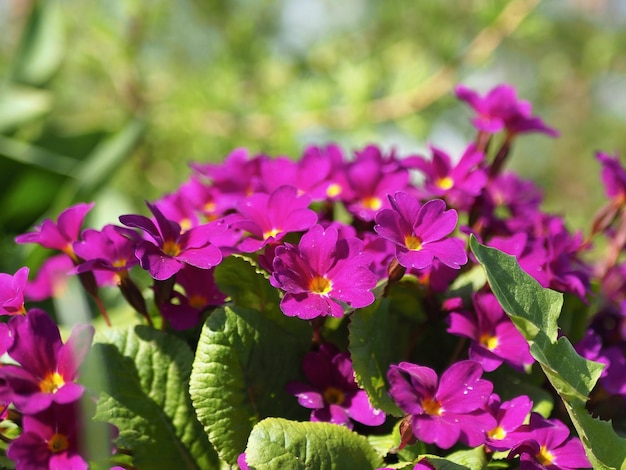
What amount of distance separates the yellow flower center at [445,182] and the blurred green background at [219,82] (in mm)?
539

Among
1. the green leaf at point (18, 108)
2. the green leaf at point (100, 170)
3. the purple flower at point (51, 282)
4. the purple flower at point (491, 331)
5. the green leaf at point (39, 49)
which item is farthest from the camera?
the green leaf at point (39, 49)

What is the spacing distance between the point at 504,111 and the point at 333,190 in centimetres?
23

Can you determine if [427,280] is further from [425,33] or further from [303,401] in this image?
[425,33]

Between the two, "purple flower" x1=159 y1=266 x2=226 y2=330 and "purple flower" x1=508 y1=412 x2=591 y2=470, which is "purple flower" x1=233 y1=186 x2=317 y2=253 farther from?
"purple flower" x1=508 y1=412 x2=591 y2=470

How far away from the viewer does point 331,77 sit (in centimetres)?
212

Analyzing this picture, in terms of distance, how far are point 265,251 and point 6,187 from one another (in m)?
0.68

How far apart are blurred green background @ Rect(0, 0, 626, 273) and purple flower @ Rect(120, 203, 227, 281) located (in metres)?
0.51

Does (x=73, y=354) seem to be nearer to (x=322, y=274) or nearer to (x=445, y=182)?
(x=322, y=274)

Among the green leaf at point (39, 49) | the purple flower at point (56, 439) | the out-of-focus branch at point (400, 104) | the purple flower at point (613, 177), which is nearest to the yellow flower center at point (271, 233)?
the purple flower at point (56, 439)

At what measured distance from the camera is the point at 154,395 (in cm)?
60

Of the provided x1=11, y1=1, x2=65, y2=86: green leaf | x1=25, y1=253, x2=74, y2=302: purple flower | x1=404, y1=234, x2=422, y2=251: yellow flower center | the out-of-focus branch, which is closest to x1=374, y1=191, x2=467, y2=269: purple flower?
x1=404, y1=234, x2=422, y2=251: yellow flower center

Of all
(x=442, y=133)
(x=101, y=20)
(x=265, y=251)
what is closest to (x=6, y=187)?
(x=265, y=251)

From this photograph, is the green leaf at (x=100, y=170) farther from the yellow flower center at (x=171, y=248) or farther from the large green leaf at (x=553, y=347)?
the large green leaf at (x=553, y=347)

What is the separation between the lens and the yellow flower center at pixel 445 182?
0.75 metres
